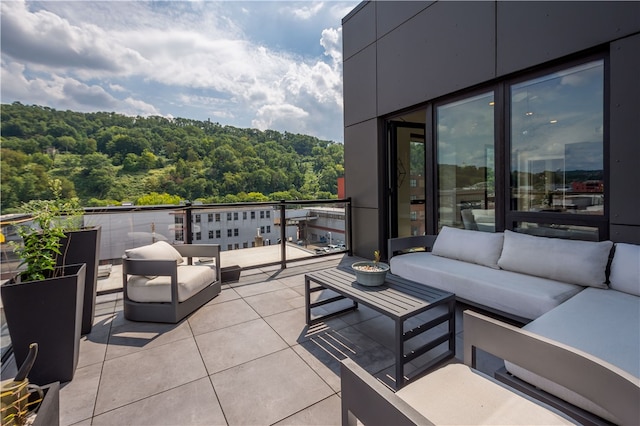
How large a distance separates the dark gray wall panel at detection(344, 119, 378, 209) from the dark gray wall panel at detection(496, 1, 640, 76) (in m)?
2.28

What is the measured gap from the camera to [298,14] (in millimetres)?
6523

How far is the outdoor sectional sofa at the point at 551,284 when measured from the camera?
1.59 metres

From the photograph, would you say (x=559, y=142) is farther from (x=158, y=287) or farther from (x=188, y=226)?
(x=188, y=226)

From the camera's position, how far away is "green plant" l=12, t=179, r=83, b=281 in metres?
2.20

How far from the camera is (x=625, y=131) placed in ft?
8.39

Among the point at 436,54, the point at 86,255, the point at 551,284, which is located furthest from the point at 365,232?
the point at 86,255

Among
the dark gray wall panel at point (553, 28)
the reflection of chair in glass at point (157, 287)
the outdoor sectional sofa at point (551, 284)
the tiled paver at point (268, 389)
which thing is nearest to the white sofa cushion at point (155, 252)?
the reflection of chair in glass at point (157, 287)

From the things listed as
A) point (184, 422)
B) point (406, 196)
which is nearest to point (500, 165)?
point (406, 196)

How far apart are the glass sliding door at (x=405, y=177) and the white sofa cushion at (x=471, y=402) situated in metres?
4.06

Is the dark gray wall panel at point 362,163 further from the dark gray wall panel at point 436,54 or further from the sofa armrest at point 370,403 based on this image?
the sofa armrest at point 370,403

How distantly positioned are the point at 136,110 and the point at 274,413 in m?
17.3

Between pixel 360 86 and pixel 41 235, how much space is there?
16.5ft

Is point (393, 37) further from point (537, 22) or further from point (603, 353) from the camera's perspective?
point (603, 353)

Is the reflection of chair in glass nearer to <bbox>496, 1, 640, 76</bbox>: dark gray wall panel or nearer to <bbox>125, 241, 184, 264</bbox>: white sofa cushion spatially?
<bbox>125, 241, 184, 264</bbox>: white sofa cushion
